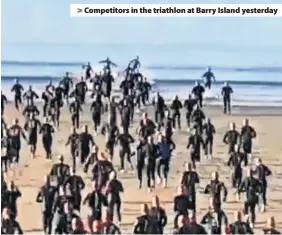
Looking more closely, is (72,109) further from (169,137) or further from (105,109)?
(169,137)

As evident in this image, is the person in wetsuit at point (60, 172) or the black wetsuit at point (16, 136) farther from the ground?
the black wetsuit at point (16, 136)

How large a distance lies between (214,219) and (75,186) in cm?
39

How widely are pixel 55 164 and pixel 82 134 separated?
11cm

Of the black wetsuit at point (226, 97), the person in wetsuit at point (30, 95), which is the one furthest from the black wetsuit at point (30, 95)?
the black wetsuit at point (226, 97)

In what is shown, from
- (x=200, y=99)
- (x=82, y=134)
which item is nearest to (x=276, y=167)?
(x=200, y=99)

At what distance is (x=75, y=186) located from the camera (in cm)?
167

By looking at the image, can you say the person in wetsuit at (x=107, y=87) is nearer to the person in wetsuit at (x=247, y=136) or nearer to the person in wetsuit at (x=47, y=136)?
the person in wetsuit at (x=47, y=136)

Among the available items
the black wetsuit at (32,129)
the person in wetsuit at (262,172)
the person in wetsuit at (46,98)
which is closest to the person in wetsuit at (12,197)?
the black wetsuit at (32,129)

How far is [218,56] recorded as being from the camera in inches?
65.4

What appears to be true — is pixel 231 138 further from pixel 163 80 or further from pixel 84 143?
pixel 84 143

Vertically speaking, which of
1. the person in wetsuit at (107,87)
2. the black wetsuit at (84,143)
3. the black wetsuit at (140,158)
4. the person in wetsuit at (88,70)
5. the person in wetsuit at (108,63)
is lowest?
the black wetsuit at (140,158)

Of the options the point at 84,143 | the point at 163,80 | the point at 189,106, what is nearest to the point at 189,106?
the point at 189,106

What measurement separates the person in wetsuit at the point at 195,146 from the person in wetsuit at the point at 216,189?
63 mm

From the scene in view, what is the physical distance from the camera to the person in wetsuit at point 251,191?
165cm
